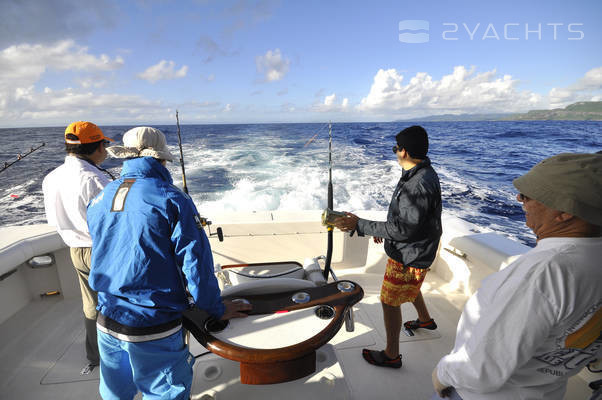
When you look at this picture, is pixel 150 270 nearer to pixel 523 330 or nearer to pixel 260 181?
pixel 523 330

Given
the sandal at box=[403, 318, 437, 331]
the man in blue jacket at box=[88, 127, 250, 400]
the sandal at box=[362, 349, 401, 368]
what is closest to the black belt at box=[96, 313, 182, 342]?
the man in blue jacket at box=[88, 127, 250, 400]

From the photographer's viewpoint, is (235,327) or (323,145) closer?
(235,327)

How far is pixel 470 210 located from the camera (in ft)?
18.3

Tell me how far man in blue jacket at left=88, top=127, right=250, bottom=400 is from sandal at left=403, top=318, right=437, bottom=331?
145cm

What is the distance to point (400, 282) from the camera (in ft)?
5.12

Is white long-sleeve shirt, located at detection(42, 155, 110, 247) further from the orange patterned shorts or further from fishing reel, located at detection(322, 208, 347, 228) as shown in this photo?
the orange patterned shorts

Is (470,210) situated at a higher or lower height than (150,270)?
lower

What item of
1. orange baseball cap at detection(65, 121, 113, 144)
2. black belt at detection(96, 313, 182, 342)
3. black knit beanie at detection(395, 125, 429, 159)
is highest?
orange baseball cap at detection(65, 121, 113, 144)

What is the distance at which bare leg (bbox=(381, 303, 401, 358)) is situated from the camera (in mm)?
1589

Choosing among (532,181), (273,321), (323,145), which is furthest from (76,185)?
(323,145)

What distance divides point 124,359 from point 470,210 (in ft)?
19.5

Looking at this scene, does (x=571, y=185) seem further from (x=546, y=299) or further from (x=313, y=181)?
(x=313, y=181)

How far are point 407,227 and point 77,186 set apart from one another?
5.14ft

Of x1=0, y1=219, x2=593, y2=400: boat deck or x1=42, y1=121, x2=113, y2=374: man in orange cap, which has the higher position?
x1=42, y1=121, x2=113, y2=374: man in orange cap
